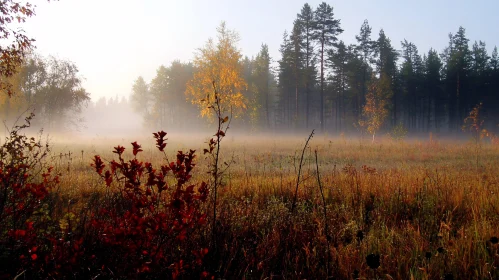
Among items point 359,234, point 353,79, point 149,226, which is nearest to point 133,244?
point 149,226

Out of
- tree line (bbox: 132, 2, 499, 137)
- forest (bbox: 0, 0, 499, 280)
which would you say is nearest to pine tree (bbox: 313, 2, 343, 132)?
tree line (bbox: 132, 2, 499, 137)

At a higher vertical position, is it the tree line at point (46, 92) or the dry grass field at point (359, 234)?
the tree line at point (46, 92)

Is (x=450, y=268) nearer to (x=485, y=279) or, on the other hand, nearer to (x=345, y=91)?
(x=485, y=279)

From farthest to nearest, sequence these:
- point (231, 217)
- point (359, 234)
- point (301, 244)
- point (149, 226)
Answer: point (231, 217) < point (301, 244) < point (359, 234) < point (149, 226)

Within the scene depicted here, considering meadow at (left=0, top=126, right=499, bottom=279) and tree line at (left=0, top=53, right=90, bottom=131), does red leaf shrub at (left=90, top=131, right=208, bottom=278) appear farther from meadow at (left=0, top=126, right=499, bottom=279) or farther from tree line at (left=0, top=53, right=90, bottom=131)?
tree line at (left=0, top=53, right=90, bottom=131)

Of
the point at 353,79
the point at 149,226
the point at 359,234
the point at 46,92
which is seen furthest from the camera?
the point at 353,79

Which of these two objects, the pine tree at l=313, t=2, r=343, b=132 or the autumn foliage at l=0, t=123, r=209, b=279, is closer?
the autumn foliage at l=0, t=123, r=209, b=279

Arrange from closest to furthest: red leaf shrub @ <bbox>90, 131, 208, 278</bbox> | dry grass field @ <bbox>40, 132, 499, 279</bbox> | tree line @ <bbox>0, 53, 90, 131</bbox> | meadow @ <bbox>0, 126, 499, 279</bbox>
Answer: red leaf shrub @ <bbox>90, 131, 208, 278</bbox>
meadow @ <bbox>0, 126, 499, 279</bbox>
dry grass field @ <bbox>40, 132, 499, 279</bbox>
tree line @ <bbox>0, 53, 90, 131</bbox>

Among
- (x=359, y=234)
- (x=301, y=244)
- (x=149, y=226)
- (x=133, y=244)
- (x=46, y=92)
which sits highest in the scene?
(x=46, y=92)

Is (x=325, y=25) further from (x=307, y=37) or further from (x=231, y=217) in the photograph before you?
(x=231, y=217)

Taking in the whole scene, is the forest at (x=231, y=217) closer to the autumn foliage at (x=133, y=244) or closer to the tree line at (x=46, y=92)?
the autumn foliage at (x=133, y=244)

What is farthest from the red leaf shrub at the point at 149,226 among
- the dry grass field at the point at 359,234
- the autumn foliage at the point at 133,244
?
the dry grass field at the point at 359,234

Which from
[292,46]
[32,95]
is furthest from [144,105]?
[292,46]

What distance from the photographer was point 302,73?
40.8m
